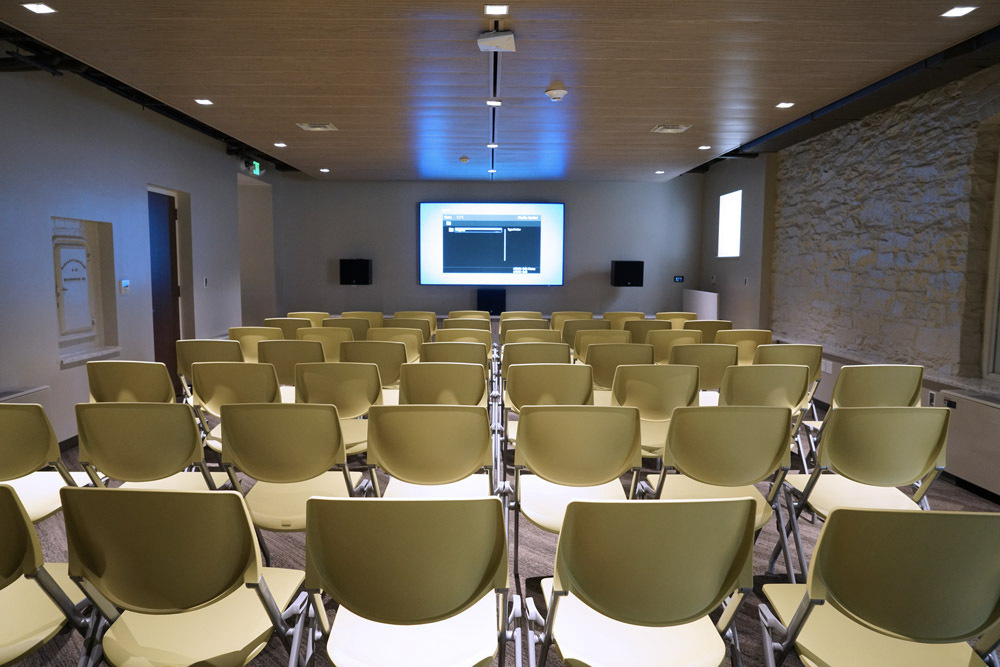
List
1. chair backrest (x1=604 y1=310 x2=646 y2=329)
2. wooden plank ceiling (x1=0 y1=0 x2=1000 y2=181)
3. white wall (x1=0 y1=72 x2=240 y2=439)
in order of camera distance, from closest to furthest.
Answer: wooden plank ceiling (x1=0 y1=0 x2=1000 y2=181)
white wall (x1=0 y1=72 x2=240 y2=439)
chair backrest (x1=604 y1=310 x2=646 y2=329)

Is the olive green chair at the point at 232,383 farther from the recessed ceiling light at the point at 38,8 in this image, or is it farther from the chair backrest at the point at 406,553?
the chair backrest at the point at 406,553

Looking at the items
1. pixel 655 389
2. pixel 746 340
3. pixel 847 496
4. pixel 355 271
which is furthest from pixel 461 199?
pixel 847 496

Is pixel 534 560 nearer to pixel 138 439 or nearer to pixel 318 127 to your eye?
pixel 138 439

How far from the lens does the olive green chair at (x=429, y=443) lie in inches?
105

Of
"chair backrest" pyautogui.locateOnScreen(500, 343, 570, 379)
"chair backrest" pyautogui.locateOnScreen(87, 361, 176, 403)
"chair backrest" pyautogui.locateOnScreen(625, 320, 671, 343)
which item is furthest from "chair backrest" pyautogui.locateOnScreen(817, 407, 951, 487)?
"chair backrest" pyautogui.locateOnScreen(625, 320, 671, 343)

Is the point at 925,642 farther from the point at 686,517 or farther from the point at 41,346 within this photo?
the point at 41,346

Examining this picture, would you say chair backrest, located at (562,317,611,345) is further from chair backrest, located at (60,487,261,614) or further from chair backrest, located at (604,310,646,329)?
chair backrest, located at (60,487,261,614)

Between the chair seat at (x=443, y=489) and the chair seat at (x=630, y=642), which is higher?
the chair seat at (x=443, y=489)

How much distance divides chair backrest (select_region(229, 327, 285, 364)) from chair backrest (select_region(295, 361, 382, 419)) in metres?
2.30

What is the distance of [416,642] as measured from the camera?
176cm

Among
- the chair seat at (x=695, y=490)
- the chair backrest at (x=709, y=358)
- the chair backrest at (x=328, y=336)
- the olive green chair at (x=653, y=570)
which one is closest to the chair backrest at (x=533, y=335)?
the chair backrest at (x=709, y=358)

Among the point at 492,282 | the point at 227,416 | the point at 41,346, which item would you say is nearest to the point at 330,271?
the point at 492,282

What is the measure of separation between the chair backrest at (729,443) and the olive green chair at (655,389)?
94 cm

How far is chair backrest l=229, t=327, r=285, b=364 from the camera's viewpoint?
5.98 metres
